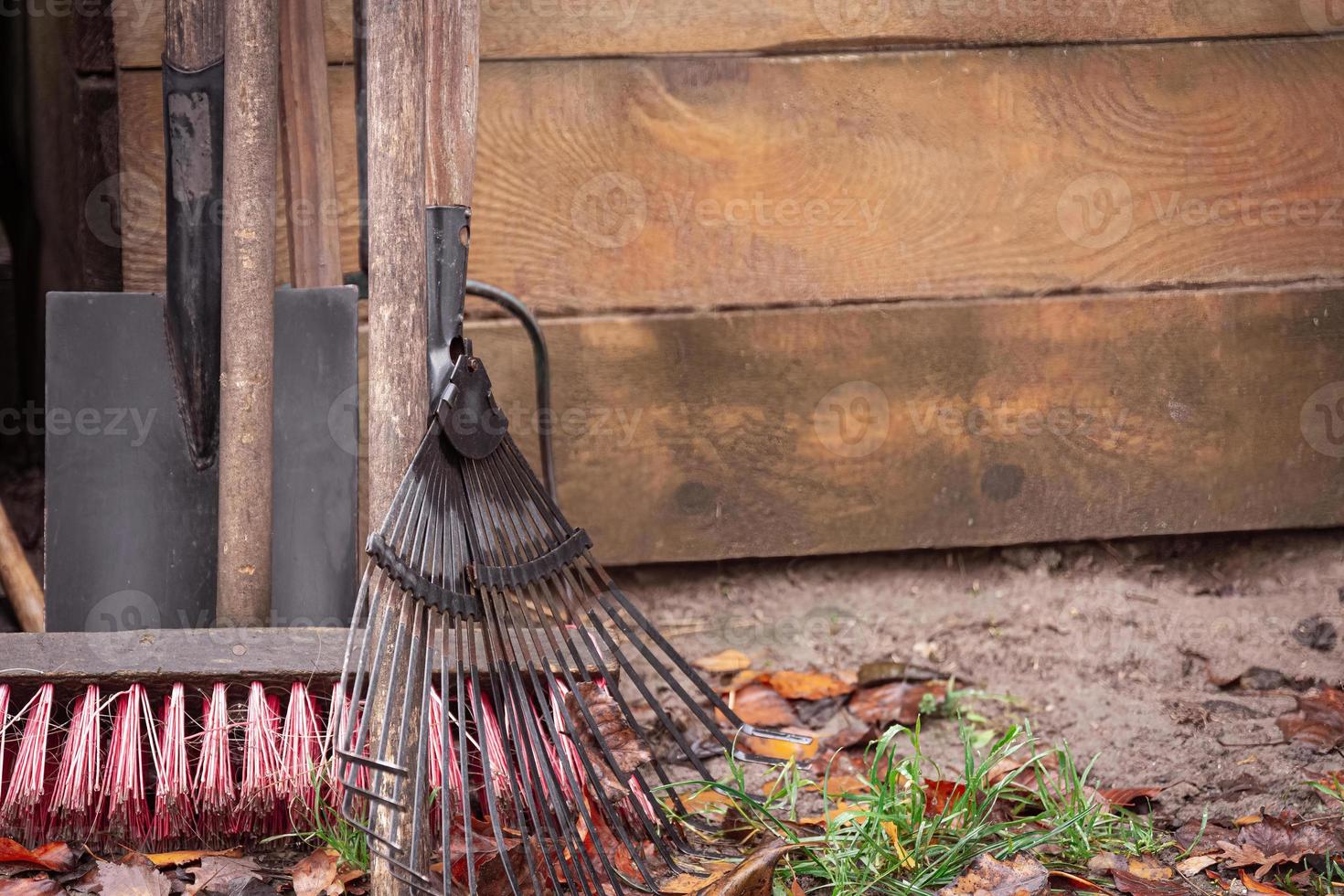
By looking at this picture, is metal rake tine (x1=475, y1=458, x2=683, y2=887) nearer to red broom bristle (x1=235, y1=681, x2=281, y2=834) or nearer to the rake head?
the rake head

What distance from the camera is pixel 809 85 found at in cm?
197

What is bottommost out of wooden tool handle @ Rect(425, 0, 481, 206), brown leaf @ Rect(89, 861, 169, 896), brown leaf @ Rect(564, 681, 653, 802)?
brown leaf @ Rect(89, 861, 169, 896)

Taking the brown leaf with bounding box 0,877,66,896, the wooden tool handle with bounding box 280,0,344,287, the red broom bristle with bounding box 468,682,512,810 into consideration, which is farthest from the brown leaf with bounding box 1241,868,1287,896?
the wooden tool handle with bounding box 280,0,344,287

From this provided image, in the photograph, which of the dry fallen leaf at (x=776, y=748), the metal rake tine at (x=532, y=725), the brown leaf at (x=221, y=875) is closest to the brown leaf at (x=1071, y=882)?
the dry fallen leaf at (x=776, y=748)

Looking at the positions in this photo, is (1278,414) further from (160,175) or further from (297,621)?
(160,175)

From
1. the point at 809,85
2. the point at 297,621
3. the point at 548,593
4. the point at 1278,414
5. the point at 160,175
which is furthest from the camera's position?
the point at 1278,414

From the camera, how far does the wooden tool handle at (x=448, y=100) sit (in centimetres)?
134

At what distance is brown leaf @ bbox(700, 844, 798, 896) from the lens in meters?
1.26

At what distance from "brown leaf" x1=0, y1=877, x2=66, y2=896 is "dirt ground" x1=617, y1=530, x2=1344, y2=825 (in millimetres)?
1036

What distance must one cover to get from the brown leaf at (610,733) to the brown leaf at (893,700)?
52cm

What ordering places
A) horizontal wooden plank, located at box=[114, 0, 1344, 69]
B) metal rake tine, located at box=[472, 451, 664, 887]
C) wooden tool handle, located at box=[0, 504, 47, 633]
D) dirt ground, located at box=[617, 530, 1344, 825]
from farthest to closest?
horizontal wooden plank, located at box=[114, 0, 1344, 69], dirt ground, located at box=[617, 530, 1344, 825], wooden tool handle, located at box=[0, 504, 47, 633], metal rake tine, located at box=[472, 451, 664, 887]

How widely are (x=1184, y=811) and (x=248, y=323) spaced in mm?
1390

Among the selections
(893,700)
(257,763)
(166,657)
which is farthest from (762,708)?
(166,657)

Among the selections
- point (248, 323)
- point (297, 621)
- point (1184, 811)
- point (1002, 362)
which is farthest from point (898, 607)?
point (248, 323)
